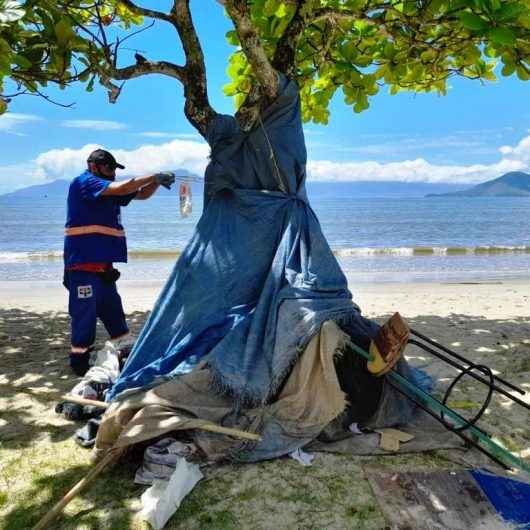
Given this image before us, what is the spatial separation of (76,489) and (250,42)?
2.92 metres

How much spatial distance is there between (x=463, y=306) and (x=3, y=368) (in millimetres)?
7307

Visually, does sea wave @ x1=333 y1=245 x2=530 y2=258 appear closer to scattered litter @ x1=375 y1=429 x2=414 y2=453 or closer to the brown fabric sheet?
scattered litter @ x1=375 y1=429 x2=414 y2=453

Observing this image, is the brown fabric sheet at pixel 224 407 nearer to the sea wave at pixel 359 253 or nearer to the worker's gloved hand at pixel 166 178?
the worker's gloved hand at pixel 166 178

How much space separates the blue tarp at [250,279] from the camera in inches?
137

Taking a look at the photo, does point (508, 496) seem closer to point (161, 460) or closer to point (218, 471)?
point (218, 471)

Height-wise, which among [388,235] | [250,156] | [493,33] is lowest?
[388,235]

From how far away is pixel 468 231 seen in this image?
38.6 meters

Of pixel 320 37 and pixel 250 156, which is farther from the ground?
pixel 320 37

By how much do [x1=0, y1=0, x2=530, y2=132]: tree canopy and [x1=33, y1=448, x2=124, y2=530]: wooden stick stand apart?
2.43 meters

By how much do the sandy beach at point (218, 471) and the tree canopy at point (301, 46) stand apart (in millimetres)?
2473

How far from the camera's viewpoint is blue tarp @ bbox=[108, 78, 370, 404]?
3482 mm

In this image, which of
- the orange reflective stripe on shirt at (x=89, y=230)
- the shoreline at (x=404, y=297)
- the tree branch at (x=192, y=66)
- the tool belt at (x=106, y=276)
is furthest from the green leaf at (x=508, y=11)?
the shoreline at (x=404, y=297)

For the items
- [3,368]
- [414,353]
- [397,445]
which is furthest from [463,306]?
[3,368]

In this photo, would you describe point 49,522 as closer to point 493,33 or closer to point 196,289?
point 196,289
